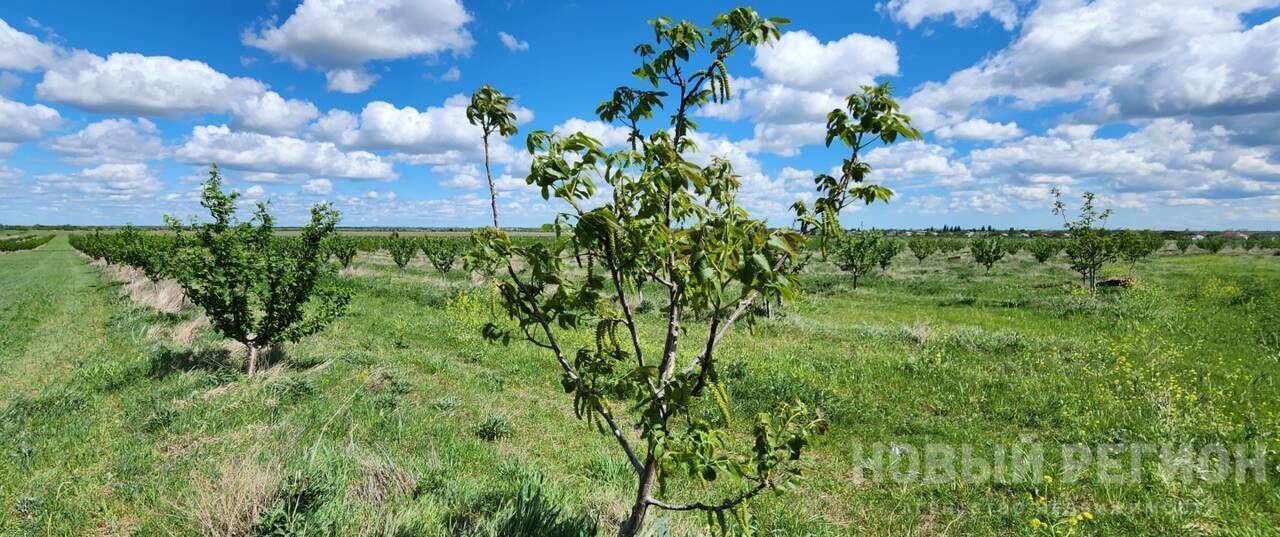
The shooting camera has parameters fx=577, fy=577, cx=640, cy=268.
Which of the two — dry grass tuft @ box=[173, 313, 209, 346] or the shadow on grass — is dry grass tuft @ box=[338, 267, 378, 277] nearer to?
dry grass tuft @ box=[173, 313, 209, 346]

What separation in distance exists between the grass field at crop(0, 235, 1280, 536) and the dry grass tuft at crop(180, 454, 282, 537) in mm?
14

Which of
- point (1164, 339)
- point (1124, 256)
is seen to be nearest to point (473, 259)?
point (1164, 339)

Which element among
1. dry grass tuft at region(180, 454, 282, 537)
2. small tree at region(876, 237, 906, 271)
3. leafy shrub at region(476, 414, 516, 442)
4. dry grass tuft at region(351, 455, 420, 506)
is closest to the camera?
dry grass tuft at region(180, 454, 282, 537)

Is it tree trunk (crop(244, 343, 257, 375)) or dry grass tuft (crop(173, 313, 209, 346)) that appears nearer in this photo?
tree trunk (crop(244, 343, 257, 375))

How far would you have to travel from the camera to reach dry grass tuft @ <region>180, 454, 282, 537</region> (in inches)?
140

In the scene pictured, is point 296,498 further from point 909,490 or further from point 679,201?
point 909,490

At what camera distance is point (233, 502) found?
144 inches

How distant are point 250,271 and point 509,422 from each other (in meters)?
4.90

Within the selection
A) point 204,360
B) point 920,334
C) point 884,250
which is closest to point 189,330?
point 204,360

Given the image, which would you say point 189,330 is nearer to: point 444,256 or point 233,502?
point 233,502

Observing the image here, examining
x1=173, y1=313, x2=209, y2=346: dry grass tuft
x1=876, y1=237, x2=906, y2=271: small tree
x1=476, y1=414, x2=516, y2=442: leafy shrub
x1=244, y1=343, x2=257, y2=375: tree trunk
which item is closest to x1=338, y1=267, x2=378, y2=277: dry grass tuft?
x1=173, y1=313, x2=209, y2=346: dry grass tuft

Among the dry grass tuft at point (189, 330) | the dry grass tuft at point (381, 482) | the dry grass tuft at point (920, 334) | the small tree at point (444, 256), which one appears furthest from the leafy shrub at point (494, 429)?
the small tree at point (444, 256)

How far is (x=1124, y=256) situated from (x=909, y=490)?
2897 centimetres

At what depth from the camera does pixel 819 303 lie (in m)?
20.7
